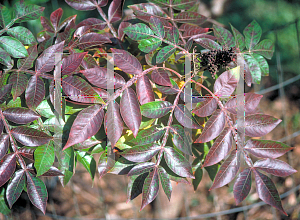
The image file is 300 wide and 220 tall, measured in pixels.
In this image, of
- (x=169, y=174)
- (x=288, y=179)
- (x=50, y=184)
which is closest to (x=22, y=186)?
(x=169, y=174)

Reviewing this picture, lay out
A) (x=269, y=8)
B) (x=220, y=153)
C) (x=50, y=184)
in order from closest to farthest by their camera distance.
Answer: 1. (x=220, y=153)
2. (x=50, y=184)
3. (x=269, y=8)

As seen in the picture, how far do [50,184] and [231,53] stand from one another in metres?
1.14

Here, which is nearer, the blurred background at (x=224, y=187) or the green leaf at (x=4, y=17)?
the green leaf at (x=4, y=17)

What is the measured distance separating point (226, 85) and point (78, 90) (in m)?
0.17

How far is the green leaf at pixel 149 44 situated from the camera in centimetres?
29

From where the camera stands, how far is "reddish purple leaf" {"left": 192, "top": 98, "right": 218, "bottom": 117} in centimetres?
27

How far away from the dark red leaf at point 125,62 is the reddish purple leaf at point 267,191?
19 cm

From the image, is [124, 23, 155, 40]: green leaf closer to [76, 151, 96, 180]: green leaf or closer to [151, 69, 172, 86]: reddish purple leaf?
[151, 69, 172, 86]: reddish purple leaf

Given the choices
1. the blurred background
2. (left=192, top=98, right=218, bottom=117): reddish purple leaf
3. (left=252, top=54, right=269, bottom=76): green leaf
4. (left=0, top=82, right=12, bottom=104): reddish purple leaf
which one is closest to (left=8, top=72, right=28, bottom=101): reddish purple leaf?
(left=0, top=82, right=12, bottom=104): reddish purple leaf

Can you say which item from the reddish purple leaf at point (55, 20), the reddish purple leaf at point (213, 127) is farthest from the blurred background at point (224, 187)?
the reddish purple leaf at point (213, 127)

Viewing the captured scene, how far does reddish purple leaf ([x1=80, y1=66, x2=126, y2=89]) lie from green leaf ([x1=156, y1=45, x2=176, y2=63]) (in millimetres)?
56

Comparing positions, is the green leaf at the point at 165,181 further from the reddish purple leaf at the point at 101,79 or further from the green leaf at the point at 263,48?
the green leaf at the point at 263,48

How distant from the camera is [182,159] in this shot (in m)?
0.27

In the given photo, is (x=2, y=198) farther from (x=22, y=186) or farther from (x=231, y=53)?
(x=231, y=53)
